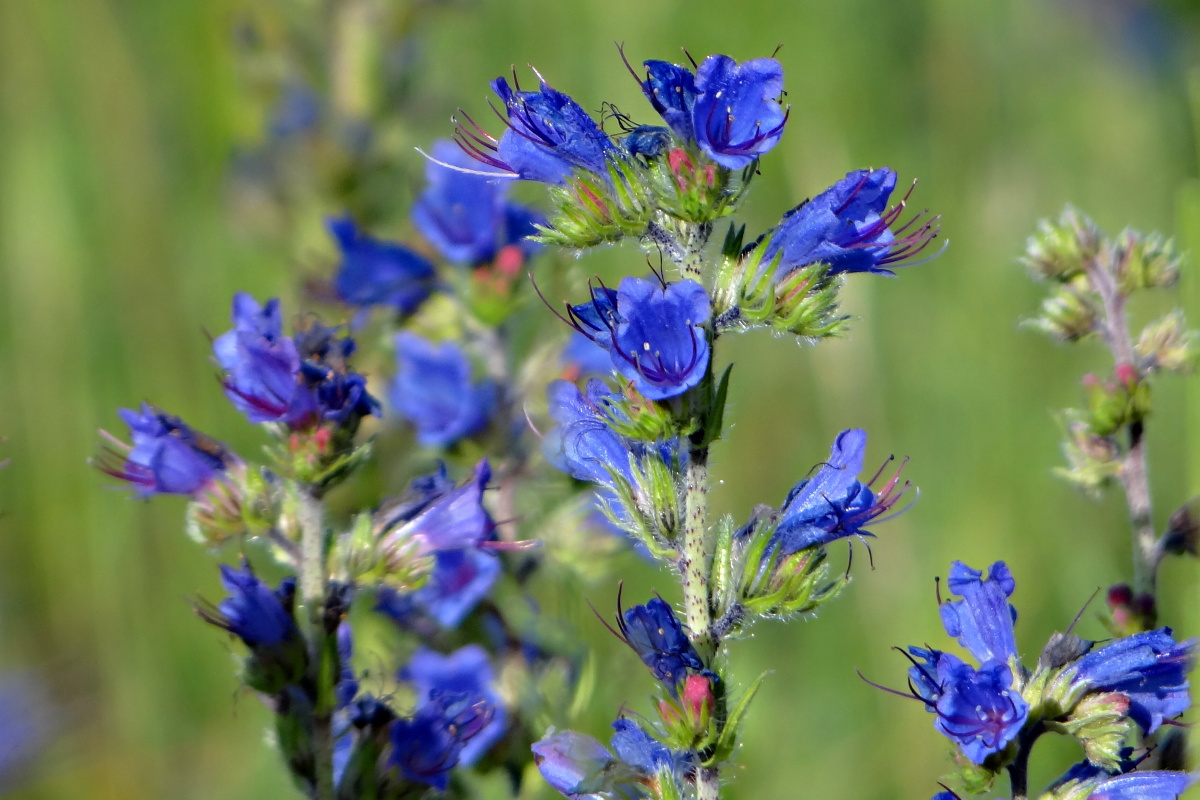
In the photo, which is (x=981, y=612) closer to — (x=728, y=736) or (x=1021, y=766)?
(x=1021, y=766)

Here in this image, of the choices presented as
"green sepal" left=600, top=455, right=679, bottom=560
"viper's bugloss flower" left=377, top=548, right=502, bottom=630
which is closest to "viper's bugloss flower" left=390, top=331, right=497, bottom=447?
"viper's bugloss flower" left=377, top=548, right=502, bottom=630

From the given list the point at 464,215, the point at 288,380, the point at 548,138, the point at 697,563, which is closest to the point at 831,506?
the point at 697,563

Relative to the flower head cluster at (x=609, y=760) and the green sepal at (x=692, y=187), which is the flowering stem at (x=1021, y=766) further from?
the green sepal at (x=692, y=187)

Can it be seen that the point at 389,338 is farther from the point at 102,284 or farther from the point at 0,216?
the point at 0,216

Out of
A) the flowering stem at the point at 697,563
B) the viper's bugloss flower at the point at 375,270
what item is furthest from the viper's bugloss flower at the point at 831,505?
the viper's bugloss flower at the point at 375,270

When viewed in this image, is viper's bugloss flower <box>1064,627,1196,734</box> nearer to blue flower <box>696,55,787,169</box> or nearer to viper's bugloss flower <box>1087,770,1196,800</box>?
viper's bugloss flower <box>1087,770,1196,800</box>

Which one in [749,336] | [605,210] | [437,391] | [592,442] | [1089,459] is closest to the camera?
[605,210]

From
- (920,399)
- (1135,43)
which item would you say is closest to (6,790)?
(920,399)
